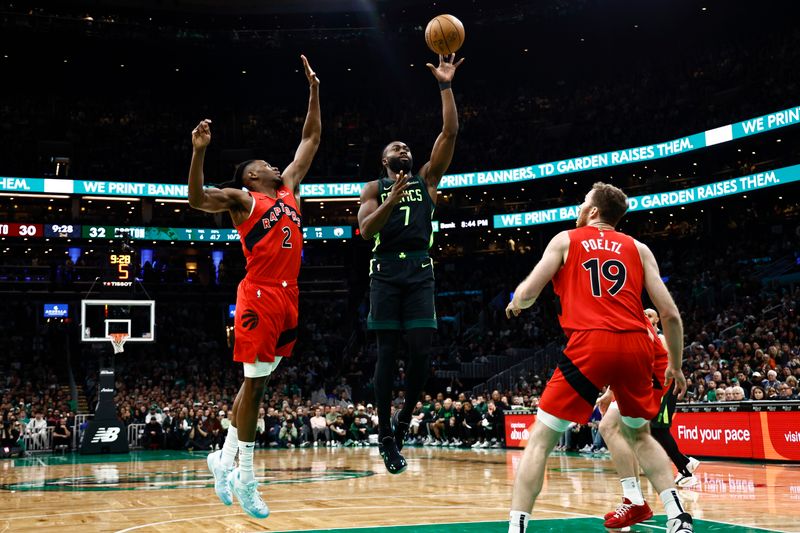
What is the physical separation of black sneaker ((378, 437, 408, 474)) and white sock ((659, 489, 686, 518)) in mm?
1897

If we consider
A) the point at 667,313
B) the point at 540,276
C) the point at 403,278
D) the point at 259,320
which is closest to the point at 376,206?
the point at 403,278

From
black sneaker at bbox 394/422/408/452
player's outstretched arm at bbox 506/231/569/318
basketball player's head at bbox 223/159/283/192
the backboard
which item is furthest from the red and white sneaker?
the backboard

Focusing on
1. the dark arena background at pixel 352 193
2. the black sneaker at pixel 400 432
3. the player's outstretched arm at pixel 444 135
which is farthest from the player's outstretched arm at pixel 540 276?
the dark arena background at pixel 352 193

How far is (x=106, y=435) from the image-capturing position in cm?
2362

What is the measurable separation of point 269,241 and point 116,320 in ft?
67.4

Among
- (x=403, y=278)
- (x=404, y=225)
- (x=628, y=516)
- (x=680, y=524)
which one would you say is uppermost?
(x=404, y=225)

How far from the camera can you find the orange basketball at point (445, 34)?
6.97m

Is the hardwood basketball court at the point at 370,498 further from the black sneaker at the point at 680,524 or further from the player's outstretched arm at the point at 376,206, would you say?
the player's outstretched arm at the point at 376,206

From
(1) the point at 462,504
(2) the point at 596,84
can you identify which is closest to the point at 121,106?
(2) the point at 596,84

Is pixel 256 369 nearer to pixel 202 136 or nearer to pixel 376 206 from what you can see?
pixel 376 206

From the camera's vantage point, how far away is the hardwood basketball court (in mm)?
7930

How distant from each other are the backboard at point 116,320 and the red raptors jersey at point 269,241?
1987 centimetres

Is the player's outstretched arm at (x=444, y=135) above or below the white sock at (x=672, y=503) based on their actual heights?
above

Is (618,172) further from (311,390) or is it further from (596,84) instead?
(311,390)
